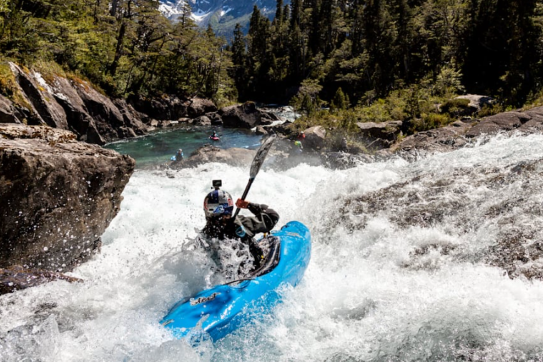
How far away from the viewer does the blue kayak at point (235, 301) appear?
3316 millimetres

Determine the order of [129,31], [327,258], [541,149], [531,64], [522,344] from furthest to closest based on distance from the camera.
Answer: [129,31], [531,64], [541,149], [327,258], [522,344]

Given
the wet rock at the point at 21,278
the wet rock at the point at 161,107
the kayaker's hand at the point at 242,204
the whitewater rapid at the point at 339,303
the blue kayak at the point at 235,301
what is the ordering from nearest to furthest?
the whitewater rapid at the point at 339,303 → the blue kayak at the point at 235,301 → the wet rock at the point at 21,278 → the kayaker's hand at the point at 242,204 → the wet rock at the point at 161,107

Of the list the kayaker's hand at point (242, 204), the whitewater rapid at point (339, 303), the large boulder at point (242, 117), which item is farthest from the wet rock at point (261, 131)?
the kayaker's hand at point (242, 204)

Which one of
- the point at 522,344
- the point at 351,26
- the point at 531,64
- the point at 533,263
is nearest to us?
the point at 522,344

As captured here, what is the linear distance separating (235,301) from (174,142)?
17.4 meters

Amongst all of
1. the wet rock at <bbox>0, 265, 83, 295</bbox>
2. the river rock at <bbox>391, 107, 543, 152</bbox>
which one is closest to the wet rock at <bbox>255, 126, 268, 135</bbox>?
the river rock at <bbox>391, 107, 543, 152</bbox>

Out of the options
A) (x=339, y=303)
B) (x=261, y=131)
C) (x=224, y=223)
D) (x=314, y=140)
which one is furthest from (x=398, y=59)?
(x=224, y=223)

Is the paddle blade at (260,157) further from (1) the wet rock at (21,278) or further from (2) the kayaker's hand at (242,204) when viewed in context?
(1) the wet rock at (21,278)

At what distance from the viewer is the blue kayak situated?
3316mm

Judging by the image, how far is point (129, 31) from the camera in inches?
1070

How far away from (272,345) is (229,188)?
7620 mm

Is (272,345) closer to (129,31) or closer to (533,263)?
(533,263)

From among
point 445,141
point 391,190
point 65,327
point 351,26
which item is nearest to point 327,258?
point 391,190

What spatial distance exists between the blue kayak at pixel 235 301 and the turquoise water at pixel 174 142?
10983 mm
